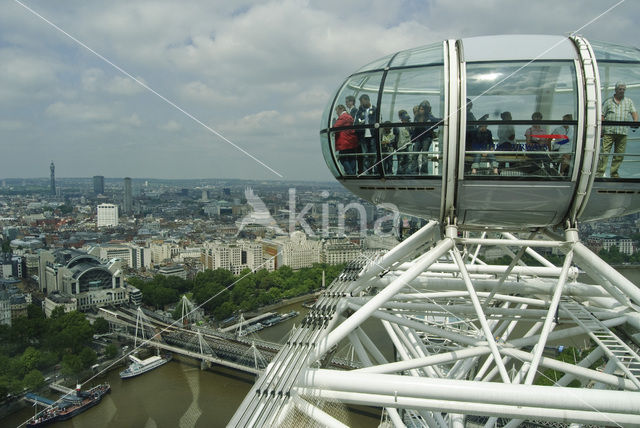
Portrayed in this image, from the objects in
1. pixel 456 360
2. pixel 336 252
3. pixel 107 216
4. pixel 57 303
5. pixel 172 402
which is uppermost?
pixel 456 360

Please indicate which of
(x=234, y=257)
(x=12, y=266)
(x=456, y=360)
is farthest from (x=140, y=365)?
(x=12, y=266)

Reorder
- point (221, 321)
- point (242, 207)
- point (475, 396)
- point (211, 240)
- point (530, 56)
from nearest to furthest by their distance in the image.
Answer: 1. point (475, 396)
2. point (530, 56)
3. point (221, 321)
4. point (211, 240)
5. point (242, 207)

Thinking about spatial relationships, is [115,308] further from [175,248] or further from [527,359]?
[527,359]

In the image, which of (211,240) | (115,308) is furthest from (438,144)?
(211,240)

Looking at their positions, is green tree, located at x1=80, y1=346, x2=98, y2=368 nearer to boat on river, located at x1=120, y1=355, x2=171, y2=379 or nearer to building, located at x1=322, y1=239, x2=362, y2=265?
boat on river, located at x1=120, y1=355, x2=171, y2=379

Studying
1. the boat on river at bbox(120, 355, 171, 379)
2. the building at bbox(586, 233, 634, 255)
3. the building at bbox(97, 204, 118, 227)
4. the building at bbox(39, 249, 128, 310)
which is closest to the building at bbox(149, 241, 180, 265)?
the building at bbox(39, 249, 128, 310)

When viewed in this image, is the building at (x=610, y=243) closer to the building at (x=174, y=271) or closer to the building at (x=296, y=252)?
the building at (x=296, y=252)

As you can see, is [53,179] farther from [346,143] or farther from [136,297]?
[346,143]
